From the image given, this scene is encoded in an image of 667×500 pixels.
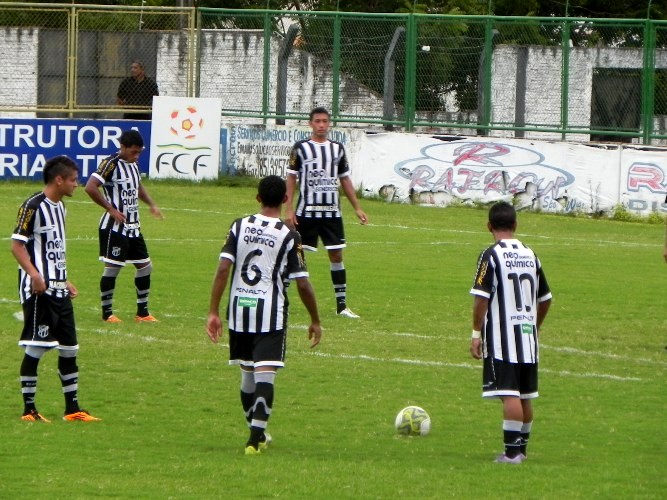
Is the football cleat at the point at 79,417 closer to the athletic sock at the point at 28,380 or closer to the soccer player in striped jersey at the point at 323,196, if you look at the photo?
the athletic sock at the point at 28,380

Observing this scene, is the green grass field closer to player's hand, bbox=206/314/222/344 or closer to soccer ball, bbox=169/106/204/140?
player's hand, bbox=206/314/222/344

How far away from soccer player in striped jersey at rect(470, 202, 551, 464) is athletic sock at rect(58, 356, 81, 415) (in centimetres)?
286

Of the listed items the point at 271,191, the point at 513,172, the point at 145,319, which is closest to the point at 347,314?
the point at 145,319

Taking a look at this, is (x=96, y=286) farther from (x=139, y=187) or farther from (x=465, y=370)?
(x=465, y=370)

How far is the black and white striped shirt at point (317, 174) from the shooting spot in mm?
15125

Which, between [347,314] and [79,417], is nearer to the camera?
[79,417]

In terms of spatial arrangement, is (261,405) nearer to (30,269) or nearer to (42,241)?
(30,269)

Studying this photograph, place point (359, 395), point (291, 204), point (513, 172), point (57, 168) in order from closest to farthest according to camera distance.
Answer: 1. point (57, 168)
2. point (359, 395)
3. point (291, 204)
4. point (513, 172)

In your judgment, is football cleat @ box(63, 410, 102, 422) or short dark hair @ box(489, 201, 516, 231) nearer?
short dark hair @ box(489, 201, 516, 231)

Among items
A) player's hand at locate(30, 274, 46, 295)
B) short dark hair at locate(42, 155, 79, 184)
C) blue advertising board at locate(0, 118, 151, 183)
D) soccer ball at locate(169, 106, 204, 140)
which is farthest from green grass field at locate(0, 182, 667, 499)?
soccer ball at locate(169, 106, 204, 140)

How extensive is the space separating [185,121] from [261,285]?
19905 mm

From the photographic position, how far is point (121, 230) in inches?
563

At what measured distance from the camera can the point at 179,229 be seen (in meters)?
22.5

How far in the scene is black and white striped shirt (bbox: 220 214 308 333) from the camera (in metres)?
8.93
